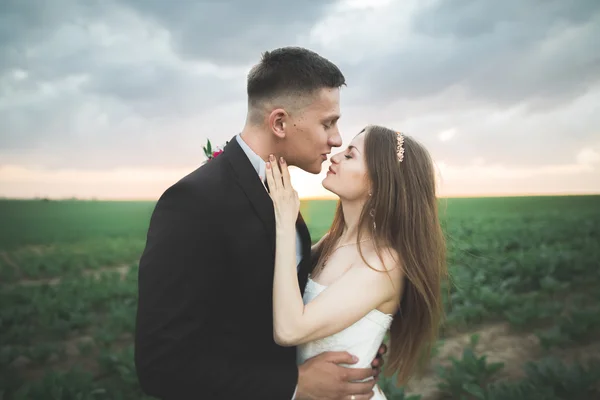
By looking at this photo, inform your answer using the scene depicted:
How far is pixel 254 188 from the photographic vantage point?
2232mm

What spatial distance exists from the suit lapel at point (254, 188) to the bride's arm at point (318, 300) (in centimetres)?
7

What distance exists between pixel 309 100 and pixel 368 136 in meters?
0.58

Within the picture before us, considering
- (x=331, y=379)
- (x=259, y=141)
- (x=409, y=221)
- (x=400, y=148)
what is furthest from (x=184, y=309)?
(x=400, y=148)

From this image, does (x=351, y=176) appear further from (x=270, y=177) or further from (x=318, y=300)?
(x=318, y=300)

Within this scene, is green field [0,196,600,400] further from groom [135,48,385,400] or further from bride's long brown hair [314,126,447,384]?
groom [135,48,385,400]

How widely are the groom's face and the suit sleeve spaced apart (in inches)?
28.9

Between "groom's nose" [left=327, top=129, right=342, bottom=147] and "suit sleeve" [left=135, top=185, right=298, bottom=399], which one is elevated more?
"groom's nose" [left=327, top=129, right=342, bottom=147]

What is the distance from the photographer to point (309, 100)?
2.56 m

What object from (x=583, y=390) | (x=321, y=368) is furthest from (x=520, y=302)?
(x=321, y=368)

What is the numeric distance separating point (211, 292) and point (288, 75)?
4.09ft

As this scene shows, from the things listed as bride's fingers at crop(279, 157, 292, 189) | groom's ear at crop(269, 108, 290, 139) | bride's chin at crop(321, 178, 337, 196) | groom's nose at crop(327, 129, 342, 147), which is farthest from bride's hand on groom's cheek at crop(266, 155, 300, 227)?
bride's chin at crop(321, 178, 337, 196)

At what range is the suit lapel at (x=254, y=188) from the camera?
2203 millimetres

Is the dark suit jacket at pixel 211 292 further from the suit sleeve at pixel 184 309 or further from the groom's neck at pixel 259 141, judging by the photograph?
the groom's neck at pixel 259 141

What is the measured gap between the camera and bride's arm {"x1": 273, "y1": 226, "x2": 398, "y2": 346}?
7.32 feet
